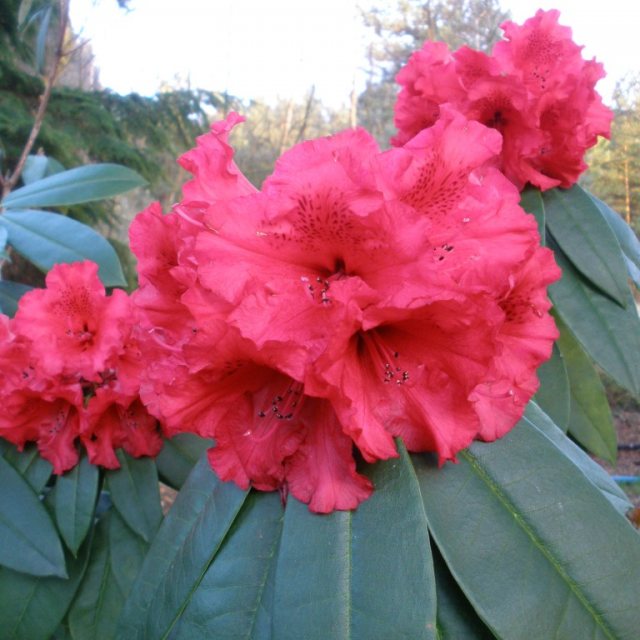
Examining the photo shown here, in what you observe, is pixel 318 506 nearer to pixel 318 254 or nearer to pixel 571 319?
pixel 318 254

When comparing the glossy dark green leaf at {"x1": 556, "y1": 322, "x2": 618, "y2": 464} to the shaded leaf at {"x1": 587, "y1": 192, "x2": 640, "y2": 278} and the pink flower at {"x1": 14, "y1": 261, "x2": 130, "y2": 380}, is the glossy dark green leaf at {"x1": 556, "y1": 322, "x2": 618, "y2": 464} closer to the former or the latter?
the shaded leaf at {"x1": 587, "y1": 192, "x2": 640, "y2": 278}

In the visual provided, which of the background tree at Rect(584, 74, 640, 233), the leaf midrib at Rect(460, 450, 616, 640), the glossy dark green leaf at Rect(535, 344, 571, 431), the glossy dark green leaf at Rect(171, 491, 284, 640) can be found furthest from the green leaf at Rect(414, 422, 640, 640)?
the background tree at Rect(584, 74, 640, 233)

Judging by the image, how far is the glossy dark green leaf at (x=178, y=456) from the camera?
3.46 feet

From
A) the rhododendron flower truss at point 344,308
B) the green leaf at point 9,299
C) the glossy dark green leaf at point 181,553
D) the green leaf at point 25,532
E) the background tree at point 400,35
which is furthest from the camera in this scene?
the background tree at point 400,35

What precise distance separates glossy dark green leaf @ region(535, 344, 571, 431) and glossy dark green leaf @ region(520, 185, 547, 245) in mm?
217

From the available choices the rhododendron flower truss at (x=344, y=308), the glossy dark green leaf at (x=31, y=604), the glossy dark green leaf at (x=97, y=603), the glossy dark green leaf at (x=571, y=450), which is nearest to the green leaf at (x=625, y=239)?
the glossy dark green leaf at (x=571, y=450)

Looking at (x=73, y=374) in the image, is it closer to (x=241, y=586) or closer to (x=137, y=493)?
(x=137, y=493)

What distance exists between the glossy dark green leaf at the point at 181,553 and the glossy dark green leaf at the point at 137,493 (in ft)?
1.01

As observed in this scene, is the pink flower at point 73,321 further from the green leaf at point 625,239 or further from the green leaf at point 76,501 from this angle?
the green leaf at point 625,239

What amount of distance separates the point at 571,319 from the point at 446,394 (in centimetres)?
57

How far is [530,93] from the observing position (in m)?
0.97

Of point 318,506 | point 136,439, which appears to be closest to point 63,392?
point 136,439

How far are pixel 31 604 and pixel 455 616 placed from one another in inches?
32.8

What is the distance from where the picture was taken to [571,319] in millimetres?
993
